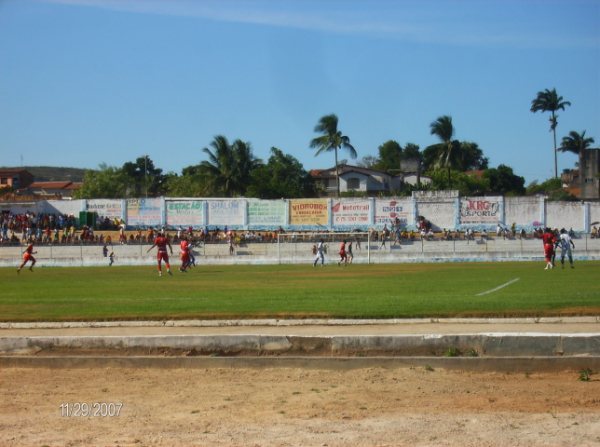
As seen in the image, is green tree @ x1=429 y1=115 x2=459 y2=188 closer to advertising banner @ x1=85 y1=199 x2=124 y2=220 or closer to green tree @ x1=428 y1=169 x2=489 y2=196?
green tree @ x1=428 y1=169 x2=489 y2=196

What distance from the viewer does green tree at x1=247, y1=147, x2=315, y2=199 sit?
8962 centimetres

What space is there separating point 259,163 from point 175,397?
81.5 metres

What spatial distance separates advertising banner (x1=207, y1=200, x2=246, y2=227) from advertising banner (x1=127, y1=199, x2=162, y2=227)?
5098mm

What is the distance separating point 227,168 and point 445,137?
2846cm

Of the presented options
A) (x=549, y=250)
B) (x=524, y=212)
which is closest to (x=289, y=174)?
(x=524, y=212)

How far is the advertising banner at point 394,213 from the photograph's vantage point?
6838 centimetres

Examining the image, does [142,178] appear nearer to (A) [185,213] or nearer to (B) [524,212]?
(A) [185,213]

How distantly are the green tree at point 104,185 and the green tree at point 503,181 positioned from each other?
160 ft

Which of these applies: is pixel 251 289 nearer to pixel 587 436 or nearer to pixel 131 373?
pixel 131 373

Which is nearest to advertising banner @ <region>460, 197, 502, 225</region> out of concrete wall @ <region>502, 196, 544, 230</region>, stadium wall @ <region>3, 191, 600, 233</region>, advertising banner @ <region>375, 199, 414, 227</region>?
stadium wall @ <region>3, 191, 600, 233</region>

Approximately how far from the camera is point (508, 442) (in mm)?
8352

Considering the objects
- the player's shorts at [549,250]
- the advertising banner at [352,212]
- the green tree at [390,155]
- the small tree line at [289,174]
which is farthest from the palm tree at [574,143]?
the player's shorts at [549,250]

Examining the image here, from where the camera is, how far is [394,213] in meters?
68.4

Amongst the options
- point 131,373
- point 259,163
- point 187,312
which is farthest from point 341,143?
point 131,373
